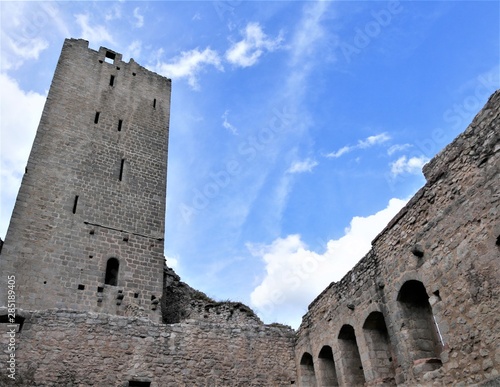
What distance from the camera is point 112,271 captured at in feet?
49.5

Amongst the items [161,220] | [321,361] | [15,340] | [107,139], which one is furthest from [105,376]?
[107,139]

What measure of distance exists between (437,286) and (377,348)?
7.87ft

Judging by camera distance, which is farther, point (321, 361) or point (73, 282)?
point (73, 282)

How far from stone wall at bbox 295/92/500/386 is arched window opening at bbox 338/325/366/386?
2 cm

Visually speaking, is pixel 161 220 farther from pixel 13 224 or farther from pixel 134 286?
pixel 13 224

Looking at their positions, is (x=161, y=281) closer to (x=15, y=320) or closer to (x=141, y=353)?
(x=141, y=353)

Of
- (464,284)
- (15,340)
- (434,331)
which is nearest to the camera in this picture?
(464,284)

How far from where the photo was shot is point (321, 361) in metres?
10.4

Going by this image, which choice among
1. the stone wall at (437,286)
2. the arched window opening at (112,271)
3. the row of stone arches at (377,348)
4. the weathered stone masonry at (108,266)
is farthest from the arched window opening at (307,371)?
the arched window opening at (112,271)

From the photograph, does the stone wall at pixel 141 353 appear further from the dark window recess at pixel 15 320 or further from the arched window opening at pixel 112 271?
the arched window opening at pixel 112 271

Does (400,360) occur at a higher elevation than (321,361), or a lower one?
lower

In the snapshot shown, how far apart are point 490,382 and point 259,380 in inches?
241

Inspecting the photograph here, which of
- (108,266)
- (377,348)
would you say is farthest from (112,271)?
(377,348)

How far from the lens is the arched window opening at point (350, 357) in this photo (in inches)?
364
